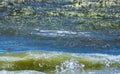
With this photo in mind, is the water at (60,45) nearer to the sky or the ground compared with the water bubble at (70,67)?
nearer to the ground

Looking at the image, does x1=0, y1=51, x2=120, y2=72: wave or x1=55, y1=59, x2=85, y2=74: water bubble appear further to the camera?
x1=0, y1=51, x2=120, y2=72: wave

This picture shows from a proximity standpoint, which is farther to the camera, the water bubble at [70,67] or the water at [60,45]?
the water at [60,45]

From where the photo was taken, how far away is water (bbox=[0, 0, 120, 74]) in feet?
26.4

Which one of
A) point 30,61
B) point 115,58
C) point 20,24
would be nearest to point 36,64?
point 30,61

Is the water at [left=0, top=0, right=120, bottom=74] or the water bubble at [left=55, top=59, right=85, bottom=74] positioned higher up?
the water bubble at [left=55, top=59, right=85, bottom=74]

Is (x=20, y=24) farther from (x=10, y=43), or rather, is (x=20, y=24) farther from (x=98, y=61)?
(x=98, y=61)

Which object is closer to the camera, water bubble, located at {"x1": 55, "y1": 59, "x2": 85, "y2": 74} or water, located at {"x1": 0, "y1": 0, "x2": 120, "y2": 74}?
water bubble, located at {"x1": 55, "y1": 59, "x2": 85, "y2": 74}

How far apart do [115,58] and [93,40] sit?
3766 millimetres

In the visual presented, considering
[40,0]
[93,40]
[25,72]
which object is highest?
[25,72]

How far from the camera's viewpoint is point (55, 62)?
323 inches

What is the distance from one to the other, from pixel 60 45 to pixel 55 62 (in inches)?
130

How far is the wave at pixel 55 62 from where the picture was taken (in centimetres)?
802

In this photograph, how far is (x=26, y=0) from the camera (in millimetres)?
28922

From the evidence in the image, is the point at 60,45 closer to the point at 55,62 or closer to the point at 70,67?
the point at 55,62
